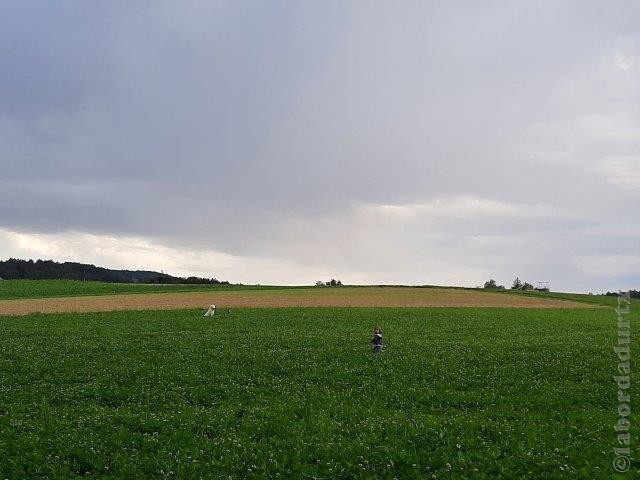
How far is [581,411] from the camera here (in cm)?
1798

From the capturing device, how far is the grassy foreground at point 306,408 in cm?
1416

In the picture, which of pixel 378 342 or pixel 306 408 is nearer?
pixel 306 408

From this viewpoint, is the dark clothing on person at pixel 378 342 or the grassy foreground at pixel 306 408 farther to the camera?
the dark clothing on person at pixel 378 342

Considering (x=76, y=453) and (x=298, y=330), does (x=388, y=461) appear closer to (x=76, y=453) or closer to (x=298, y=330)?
(x=76, y=453)

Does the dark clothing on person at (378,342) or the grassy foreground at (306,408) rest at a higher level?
the dark clothing on person at (378,342)

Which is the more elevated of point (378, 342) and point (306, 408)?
point (378, 342)

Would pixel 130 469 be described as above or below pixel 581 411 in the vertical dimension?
below

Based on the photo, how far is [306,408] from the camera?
18.8 meters

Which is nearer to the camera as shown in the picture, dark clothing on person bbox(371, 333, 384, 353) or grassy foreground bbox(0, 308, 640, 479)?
grassy foreground bbox(0, 308, 640, 479)

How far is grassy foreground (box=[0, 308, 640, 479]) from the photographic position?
1416 cm

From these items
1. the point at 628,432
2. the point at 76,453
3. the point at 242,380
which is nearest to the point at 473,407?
the point at 628,432

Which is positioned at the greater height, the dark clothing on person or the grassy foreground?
the dark clothing on person

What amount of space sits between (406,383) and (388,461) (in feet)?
27.6

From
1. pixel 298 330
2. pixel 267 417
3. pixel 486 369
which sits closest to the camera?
pixel 267 417
